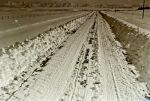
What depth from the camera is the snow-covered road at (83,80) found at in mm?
6082

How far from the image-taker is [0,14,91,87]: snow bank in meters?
7.54

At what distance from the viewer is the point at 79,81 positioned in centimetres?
704

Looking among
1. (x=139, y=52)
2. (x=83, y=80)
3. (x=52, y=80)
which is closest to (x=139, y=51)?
(x=139, y=52)

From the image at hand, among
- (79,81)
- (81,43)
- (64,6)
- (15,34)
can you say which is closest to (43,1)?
(64,6)

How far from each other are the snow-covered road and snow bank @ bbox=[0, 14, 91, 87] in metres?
0.43

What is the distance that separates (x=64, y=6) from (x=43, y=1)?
2564 millimetres

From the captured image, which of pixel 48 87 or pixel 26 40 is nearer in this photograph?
pixel 48 87

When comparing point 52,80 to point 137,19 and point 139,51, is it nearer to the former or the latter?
point 139,51

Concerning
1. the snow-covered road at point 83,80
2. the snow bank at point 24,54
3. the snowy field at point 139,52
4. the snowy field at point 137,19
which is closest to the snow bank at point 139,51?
the snowy field at point 139,52

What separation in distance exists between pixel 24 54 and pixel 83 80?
9.80 ft

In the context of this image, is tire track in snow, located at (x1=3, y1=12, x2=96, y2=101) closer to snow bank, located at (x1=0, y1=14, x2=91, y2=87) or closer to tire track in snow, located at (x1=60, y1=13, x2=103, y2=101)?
tire track in snow, located at (x1=60, y1=13, x2=103, y2=101)

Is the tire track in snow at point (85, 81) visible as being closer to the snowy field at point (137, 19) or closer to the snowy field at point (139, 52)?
the snowy field at point (139, 52)

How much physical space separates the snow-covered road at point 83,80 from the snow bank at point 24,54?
43 cm

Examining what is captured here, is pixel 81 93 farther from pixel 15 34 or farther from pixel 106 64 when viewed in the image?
pixel 15 34
